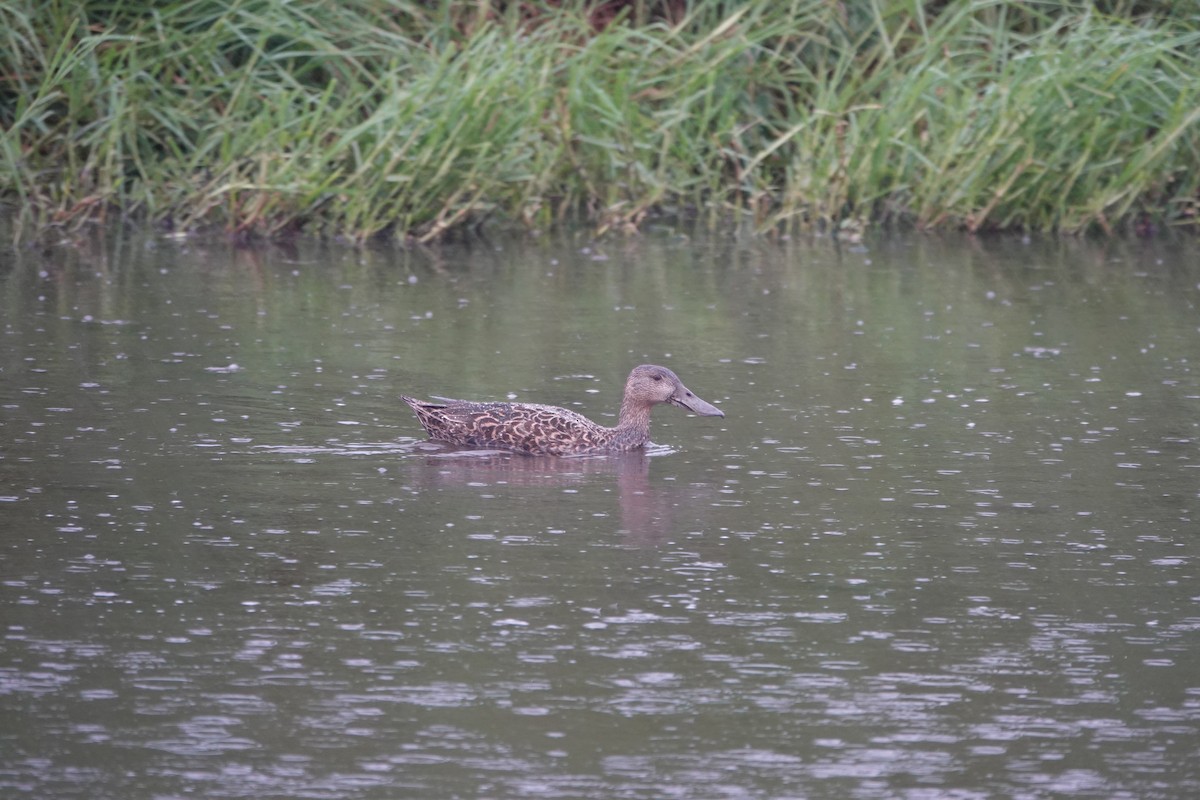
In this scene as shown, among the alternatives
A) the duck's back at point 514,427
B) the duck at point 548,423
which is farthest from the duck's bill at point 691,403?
the duck's back at point 514,427

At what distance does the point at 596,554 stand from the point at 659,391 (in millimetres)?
2133

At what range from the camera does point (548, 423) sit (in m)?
8.70

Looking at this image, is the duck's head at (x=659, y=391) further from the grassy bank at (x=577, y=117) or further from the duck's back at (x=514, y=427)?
the grassy bank at (x=577, y=117)

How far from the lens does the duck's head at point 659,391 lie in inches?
356

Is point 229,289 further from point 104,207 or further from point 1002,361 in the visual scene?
point 1002,361

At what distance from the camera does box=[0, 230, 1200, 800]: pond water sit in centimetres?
524

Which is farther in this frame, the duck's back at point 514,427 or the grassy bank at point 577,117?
the grassy bank at point 577,117

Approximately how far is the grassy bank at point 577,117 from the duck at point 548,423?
19.1ft

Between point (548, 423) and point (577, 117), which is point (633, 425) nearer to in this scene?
point (548, 423)

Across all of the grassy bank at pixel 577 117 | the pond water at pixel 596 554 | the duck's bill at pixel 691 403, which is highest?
the grassy bank at pixel 577 117

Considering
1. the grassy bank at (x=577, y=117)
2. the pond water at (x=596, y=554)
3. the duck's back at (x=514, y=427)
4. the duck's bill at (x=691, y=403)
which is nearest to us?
the pond water at (x=596, y=554)

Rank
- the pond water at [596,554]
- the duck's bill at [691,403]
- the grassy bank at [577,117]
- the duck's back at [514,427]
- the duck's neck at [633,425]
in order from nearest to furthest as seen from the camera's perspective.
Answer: the pond water at [596,554], the duck's back at [514,427], the duck's neck at [633,425], the duck's bill at [691,403], the grassy bank at [577,117]

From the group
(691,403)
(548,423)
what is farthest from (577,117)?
(548,423)

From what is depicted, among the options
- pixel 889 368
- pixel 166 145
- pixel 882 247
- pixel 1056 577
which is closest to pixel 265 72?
pixel 166 145
